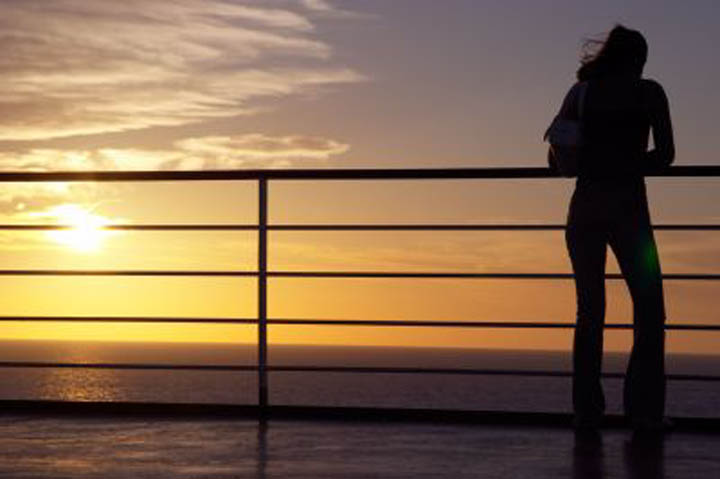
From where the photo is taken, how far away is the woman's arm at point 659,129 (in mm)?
3521

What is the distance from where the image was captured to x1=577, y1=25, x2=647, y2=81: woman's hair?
3555 mm

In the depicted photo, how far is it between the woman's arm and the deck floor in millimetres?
820

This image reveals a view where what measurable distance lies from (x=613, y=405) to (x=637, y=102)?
313ft

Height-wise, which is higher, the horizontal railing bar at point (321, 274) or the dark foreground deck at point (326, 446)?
the horizontal railing bar at point (321, 274)

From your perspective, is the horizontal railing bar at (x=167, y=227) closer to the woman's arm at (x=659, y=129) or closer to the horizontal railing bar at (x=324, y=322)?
the horizontal railing bar at (x=324, y=322)

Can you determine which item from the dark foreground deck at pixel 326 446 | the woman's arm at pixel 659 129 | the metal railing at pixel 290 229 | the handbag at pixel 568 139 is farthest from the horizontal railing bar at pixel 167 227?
→ the woman's arm at pixel 659 129

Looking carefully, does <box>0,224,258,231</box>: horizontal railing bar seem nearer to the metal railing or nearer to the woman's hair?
the metal railing

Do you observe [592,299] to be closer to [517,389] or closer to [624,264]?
[624,264]

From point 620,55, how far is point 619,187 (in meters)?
0.39

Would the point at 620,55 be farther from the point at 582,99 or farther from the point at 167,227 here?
the point at 167,227

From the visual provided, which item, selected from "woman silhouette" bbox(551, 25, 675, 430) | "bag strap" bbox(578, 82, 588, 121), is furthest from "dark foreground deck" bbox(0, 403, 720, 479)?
"bag strap" bbox(578, 82, 588, 121)

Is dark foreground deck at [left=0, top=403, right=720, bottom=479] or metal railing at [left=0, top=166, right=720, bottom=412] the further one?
metal railing at [left=0, top=166, right=720, bottom=412]

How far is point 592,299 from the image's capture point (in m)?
3.65

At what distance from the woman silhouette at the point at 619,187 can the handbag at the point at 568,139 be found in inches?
0.4
